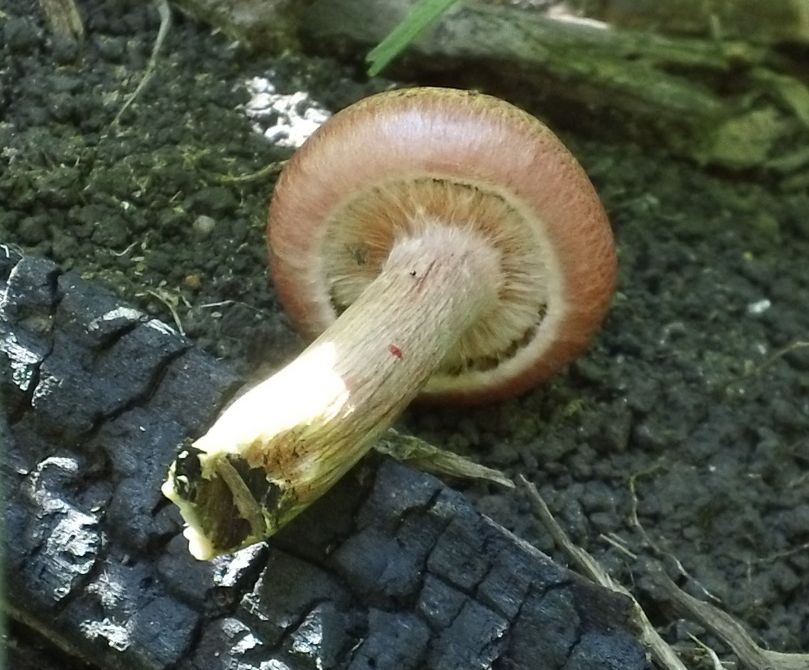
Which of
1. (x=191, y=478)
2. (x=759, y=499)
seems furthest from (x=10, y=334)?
(x=759, y=499)

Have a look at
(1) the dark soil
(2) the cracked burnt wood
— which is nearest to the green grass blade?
(1) the dark soil

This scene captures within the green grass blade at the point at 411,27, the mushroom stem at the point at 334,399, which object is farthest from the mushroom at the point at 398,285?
the green grass blade at the point at 411,27

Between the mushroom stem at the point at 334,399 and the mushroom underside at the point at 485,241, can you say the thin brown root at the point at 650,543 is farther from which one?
the mushroom stem at the point at 334,399

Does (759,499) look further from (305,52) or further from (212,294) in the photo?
(305,52)

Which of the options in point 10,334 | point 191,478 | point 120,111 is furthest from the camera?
point 120,111

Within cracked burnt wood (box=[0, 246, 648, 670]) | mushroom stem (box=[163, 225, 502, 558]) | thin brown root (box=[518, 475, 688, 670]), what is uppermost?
mushroom stem (box=[163, 225, 502, 558])

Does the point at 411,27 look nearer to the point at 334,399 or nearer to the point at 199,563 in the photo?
the point at 334,399

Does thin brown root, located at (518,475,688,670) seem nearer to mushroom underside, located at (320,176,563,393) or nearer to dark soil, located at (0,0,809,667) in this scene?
dark soil, located at (0,0,809,667)
